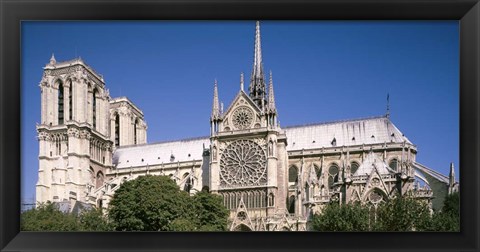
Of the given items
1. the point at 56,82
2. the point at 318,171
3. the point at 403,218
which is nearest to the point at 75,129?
the point at 56,82

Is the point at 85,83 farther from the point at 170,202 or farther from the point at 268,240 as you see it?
the point at 268,240

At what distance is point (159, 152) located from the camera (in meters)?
27.8

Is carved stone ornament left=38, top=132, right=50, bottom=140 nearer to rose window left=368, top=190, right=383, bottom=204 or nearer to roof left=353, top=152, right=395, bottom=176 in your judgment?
rose window left=368, top=190, right=383, bottom=204

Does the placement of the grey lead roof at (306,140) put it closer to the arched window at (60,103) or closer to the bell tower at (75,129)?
the bell tower at (75,129)

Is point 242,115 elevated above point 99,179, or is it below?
above

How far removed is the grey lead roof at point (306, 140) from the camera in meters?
23.1

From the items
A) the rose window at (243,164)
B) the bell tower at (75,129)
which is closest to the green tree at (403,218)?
the rose window at (243,164)

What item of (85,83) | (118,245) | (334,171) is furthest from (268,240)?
(85,83)
